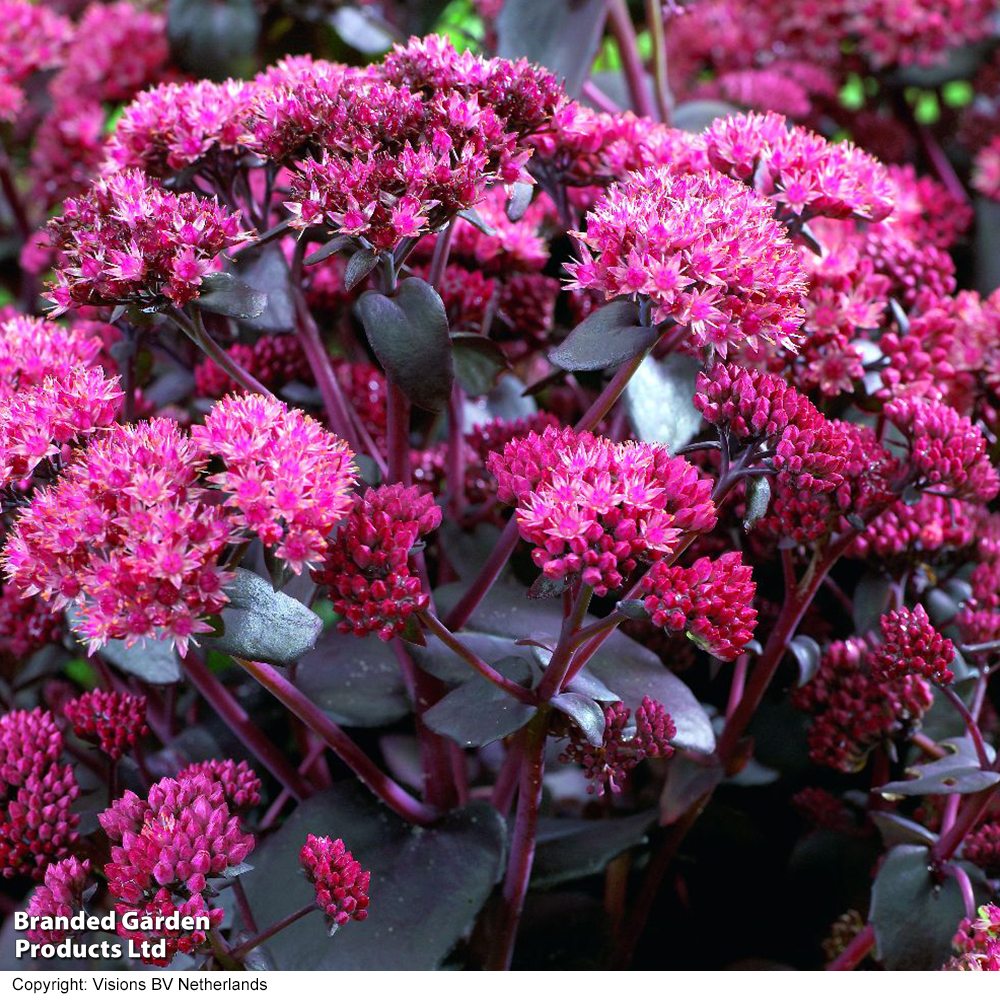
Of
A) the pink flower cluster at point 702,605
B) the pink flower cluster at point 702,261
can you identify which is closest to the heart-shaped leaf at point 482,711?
the pink flower cluster at point 702,605

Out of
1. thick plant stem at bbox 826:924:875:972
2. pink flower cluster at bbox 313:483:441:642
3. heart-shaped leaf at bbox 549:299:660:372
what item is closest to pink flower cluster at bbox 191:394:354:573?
pink flower cluster at bbox 313:483:441:642

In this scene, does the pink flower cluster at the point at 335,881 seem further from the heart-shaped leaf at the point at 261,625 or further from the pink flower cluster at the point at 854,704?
the pink flower cluster at the point at 854,704

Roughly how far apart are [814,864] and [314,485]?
1.74 ft

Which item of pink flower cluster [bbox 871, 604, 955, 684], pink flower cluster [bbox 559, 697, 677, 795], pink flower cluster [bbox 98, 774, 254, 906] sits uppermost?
pink flower cluster [bbox 871, 604, 955, 684]

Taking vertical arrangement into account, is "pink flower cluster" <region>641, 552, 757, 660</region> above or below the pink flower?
below

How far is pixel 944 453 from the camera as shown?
612 millimetres

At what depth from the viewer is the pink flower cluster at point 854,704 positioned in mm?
688

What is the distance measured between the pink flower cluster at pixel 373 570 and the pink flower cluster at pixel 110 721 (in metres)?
0.21

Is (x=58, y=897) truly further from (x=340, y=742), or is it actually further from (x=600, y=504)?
(x=600, y=504)

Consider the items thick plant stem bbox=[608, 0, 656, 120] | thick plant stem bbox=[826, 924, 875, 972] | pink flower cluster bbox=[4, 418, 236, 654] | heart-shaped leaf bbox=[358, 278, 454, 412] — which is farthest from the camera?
thick plant stem bbox=[608, 0, 656, 120]

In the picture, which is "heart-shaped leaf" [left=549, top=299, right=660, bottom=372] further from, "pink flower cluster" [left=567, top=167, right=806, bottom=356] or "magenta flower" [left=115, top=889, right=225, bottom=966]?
"magenta flower" [left=115, top=889, right=225, bottom=966]

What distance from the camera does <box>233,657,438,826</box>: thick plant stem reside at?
573 millimetres

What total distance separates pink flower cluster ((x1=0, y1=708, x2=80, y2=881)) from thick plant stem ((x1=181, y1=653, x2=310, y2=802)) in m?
0.10

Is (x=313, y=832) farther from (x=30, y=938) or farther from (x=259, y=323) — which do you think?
(x=259, y=323)
